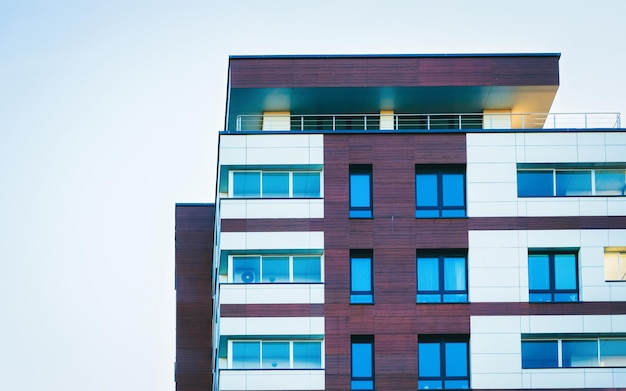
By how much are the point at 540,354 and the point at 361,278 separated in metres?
7.77

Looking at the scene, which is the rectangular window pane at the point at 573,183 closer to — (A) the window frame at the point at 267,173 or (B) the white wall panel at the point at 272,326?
(A) the window frame at the point at 267,173

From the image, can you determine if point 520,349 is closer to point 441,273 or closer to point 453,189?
point 441,273

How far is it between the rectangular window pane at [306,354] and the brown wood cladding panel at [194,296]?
59.9ft

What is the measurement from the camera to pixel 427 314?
5566cm

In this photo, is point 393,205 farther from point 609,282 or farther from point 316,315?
point 609,282

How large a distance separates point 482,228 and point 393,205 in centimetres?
371

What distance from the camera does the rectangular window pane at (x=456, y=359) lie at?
5544cm

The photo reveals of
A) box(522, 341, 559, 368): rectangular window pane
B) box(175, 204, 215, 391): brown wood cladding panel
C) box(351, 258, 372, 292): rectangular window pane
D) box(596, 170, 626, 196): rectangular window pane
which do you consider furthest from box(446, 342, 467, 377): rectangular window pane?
box(175, 204, 215, 391): brown wood cladding panel

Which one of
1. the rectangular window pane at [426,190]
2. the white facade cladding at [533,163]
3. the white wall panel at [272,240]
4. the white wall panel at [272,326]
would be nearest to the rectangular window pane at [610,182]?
the white facade cladding at [533,163]

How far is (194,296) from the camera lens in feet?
244

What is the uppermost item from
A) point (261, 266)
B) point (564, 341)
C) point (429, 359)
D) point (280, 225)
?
point (280, 225)

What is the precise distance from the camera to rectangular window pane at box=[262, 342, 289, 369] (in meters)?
55.7

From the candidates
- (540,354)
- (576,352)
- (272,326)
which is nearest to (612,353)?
(576,352)

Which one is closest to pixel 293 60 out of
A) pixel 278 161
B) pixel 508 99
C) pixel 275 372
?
pixel 278 161
